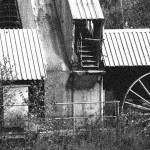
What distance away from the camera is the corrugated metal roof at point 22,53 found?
23.9m

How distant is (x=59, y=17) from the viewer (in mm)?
27016

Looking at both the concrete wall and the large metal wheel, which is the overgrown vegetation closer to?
the large metal wheel

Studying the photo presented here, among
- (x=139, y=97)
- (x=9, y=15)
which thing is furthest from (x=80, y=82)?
(x=9, y=15)

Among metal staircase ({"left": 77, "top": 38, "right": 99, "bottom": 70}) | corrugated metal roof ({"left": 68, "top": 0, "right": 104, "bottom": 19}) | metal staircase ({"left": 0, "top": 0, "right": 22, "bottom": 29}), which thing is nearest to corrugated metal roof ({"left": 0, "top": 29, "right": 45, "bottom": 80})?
metal staircase ({"left": 77, "top": 38, "right": 99, "bottom": 70})

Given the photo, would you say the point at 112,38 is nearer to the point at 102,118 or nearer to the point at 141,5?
the point at 102,118

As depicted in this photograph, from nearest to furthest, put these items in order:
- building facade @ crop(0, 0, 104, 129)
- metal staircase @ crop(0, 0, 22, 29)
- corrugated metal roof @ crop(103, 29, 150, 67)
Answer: building facade @ crop(0, 0, 104, 129) → corrugated metal roof @ crop(103, 29, 150, 67) → metal staircase @ crop(0, 0, 22, 29)

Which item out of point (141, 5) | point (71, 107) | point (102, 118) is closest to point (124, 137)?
point (102, 118)

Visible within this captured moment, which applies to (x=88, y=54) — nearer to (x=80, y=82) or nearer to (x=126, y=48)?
(x=80, y=82)

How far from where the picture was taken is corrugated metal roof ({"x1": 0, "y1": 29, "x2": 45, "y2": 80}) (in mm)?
23859

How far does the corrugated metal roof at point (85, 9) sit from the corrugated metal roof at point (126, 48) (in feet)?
4.87

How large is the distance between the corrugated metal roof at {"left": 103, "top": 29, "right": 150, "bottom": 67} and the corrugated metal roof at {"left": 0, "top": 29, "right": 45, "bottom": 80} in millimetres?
2680

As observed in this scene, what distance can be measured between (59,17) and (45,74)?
3820mm

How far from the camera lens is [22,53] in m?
24.5

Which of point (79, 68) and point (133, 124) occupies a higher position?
point (79, 68)
